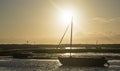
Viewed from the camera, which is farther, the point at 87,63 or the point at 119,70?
the point at 87,63

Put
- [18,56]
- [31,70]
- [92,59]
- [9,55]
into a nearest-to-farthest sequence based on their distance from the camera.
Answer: [31,70]
[92,59]
[18,56]
[9,55]

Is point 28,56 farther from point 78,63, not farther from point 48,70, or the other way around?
point 48,70

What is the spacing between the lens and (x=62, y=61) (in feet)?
262

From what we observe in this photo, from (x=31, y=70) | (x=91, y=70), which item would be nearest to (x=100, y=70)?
(x=91, y=70)

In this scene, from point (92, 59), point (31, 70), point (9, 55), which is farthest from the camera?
point (9, 55)

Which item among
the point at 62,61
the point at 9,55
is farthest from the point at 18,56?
the point at 62,61

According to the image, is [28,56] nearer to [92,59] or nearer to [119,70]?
[92,59]

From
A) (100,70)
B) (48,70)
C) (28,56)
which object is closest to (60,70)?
(48,70)

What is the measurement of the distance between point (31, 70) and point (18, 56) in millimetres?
47763

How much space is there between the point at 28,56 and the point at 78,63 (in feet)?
129

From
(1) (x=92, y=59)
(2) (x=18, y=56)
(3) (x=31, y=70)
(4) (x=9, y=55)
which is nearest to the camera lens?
(3) (x=31, y=70)

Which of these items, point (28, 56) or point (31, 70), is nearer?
point (31, 70)

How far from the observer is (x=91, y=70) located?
67750 millimetres

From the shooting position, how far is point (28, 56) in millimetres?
113812
